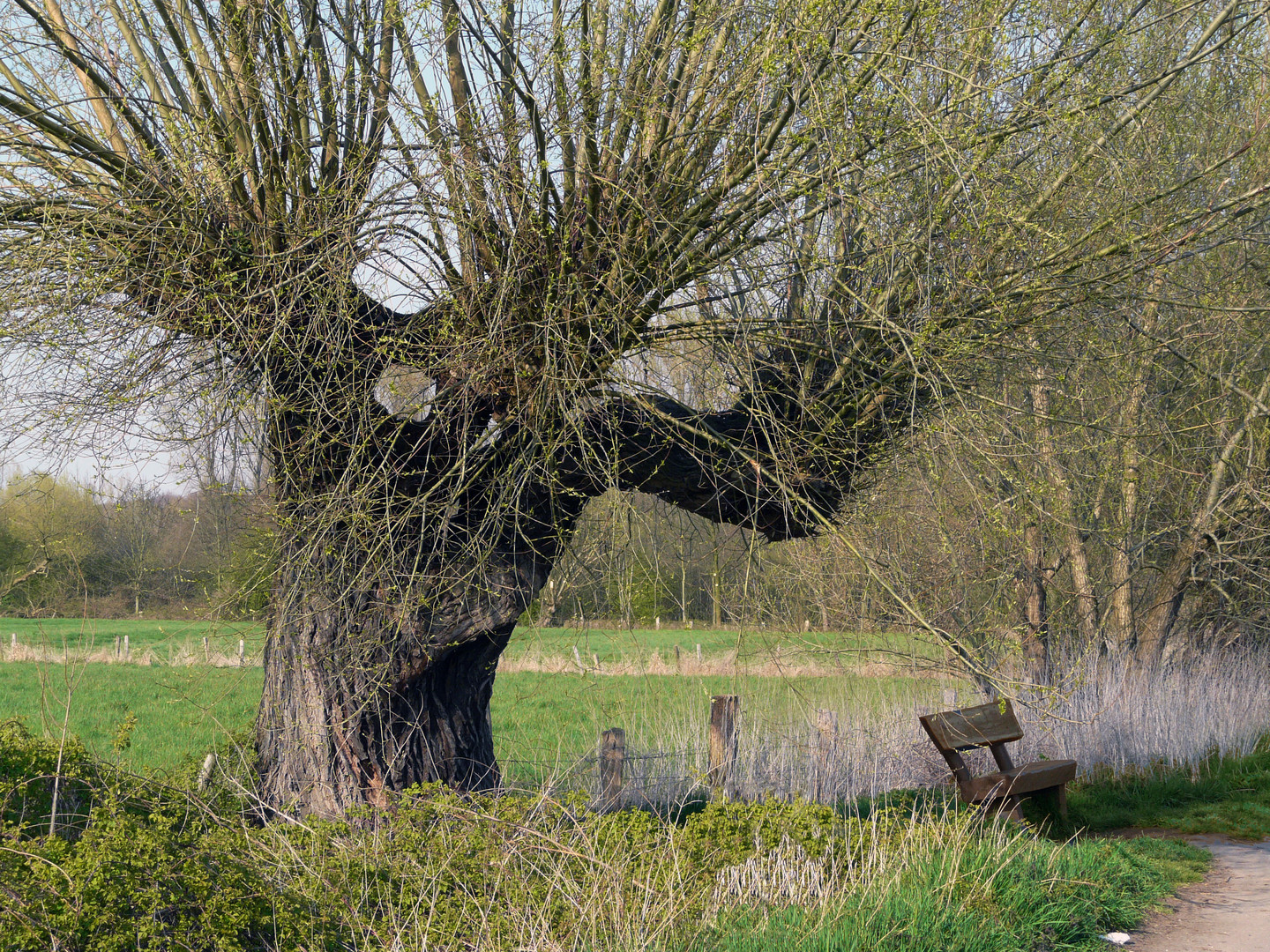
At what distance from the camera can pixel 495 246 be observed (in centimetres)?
525

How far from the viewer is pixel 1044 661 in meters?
11.8

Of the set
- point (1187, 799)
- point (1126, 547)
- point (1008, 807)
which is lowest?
point (1187, 799)

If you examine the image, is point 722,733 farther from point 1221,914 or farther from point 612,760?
point 1221,914

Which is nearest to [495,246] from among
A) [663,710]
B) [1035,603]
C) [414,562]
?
[414,562]

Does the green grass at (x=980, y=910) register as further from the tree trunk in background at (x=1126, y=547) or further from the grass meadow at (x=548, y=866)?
the tree trunk in background at (x=1126, y=547)

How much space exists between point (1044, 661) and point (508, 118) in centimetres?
963

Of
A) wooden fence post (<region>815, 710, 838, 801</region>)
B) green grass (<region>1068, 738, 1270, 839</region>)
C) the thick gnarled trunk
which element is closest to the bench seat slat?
green grass (<region>1068, 738, 1270, 839</region>)

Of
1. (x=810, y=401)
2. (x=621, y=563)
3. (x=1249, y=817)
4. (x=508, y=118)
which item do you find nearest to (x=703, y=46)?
(x=508, y=118)

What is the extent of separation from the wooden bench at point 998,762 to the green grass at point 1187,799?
0.95 meters

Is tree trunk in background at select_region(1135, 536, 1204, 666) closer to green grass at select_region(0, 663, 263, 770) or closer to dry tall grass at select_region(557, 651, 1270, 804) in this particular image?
dry tall grass at select_region(557, 651, 1270, 804)

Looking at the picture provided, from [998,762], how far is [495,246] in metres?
4.91

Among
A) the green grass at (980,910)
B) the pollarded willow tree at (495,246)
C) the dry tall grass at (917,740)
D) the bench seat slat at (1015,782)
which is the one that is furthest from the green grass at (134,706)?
the bench seat slat at (1015,782)

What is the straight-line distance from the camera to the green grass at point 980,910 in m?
3.83

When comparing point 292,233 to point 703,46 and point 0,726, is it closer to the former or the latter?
point 703,46
